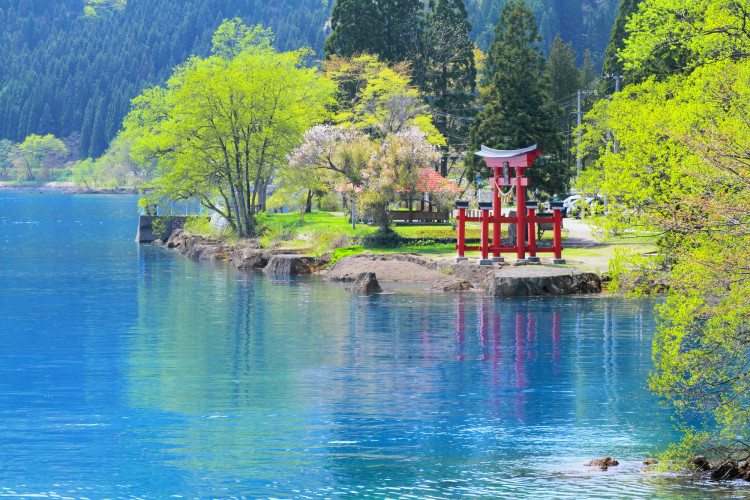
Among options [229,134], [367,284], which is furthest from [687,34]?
[229,134]

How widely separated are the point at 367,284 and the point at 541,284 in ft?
22.8

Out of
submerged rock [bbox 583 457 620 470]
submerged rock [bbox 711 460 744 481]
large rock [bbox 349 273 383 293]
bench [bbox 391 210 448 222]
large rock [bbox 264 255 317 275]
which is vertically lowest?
submerged rock [bbox 583 457 620 470]

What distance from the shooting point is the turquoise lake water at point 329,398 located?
48.1 ft

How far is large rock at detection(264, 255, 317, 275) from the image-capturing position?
47.8 metres

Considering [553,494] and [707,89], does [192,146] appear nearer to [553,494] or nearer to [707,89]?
[707,89]

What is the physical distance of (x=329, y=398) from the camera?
20266 millimetres

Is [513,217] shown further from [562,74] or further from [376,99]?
[562,74]

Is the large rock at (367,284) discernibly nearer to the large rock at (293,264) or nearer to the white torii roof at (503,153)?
the white torii roof at (503,153)

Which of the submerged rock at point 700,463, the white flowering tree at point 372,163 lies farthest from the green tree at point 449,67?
the submerged rock at point 700,463

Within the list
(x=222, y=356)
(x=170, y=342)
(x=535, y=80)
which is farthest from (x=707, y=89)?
(x=535, y=80)

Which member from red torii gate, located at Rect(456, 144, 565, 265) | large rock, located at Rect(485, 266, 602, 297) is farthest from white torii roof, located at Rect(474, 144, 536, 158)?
large rock, located at Rect(485, 266, 602, 297)

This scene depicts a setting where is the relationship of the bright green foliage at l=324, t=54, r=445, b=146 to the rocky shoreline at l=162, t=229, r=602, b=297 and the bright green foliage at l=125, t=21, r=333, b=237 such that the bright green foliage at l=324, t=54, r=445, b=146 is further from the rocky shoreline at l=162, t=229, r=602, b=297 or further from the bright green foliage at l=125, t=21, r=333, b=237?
the rocky shoreline at l=162, t=229, r=602, b=297

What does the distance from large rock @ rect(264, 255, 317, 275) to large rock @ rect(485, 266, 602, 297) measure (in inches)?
487

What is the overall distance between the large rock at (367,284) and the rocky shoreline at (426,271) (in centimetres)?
5
